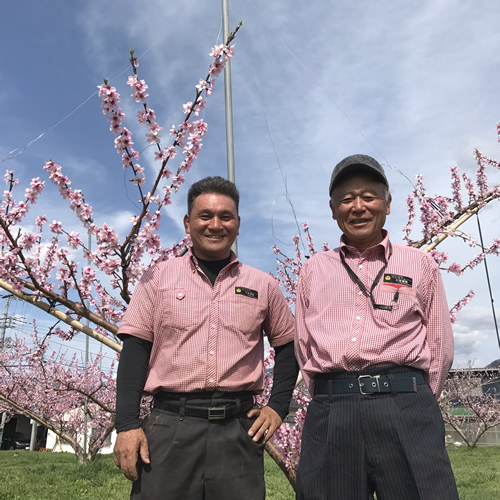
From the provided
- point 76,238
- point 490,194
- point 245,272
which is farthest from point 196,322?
point 490,194

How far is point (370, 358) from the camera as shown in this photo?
6.36ft

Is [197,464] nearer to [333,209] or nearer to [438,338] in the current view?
[438,338]

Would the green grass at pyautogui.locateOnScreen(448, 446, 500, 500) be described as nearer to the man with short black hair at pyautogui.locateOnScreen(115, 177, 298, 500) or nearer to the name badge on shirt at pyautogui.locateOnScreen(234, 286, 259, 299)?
the man with short black hair at pyautogui.locateOnScreen(115, 177, 298, 500)

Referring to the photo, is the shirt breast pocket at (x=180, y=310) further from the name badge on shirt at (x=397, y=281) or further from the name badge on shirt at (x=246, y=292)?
the name badge on shirt at (x=397, y=281)

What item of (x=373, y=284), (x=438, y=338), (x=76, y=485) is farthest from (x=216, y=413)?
(x=76, y=485)

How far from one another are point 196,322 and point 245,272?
408mm

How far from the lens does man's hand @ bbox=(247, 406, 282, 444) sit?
2.05 meters

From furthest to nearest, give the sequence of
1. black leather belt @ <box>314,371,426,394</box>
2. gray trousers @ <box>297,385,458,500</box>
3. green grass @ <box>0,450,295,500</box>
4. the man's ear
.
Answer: green grass @ <box>0,450,295,500</box>, the man's ear, black leather belt @ <box>314,371,426,394</box>, gray trousers @ <box>297,385,458,500</box>

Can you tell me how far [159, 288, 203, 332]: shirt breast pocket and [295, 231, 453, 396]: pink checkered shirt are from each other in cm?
54

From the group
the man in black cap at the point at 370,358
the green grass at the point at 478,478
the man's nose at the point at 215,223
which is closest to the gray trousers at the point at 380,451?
the man in black cap at the point at 370,358

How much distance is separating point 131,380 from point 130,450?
0.99ft

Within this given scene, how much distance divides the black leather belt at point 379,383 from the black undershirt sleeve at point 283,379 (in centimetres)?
37

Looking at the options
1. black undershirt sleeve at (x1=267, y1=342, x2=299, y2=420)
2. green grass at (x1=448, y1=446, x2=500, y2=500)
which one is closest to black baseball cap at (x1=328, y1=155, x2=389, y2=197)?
black undershirt sleeve at (x1=267, y1=342, x2=299, y2=420)

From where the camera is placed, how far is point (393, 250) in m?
2.27
